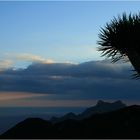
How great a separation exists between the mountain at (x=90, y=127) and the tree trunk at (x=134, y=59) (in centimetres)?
313

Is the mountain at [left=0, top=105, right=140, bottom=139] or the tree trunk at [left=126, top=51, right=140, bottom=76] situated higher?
the tree trunk at [left=126, top=51, right=140, bottom=76]

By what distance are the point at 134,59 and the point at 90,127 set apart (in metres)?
4.34

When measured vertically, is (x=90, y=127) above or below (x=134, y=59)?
below

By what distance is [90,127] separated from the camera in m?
23.6

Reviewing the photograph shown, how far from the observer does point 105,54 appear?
2341 centimetres

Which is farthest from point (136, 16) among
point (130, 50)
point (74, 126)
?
Answer: point (74, 126)

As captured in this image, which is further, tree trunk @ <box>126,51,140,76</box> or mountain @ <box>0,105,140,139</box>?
mountain @ <box>0,105,140,139</box>

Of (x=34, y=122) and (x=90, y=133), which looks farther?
(x=34, y=122)

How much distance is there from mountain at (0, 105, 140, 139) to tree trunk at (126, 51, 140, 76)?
313 cm

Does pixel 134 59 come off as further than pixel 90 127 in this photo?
No

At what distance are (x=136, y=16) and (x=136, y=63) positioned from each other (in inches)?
116

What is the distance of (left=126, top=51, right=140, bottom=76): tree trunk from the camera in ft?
72.3

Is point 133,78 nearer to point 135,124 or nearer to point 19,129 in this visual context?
point 135,124

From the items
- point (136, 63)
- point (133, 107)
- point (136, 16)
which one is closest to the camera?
point (136, 63)
